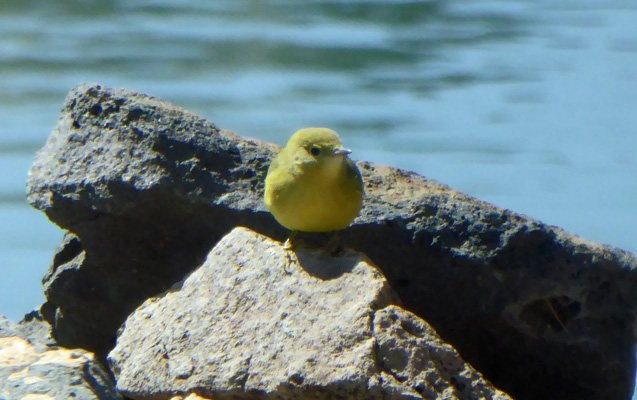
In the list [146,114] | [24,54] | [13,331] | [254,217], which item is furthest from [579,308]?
[24,54]

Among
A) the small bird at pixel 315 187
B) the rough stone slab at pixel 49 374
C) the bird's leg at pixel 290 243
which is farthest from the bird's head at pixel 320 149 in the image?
the rough stone slab at pixel 49 374

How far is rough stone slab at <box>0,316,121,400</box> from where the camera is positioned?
4227 millimetres

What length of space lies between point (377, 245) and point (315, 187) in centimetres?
59

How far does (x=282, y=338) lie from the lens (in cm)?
388

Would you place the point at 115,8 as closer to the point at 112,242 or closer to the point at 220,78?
the point at 220,78

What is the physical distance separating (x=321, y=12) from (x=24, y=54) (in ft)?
17.0

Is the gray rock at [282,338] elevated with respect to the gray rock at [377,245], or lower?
lower

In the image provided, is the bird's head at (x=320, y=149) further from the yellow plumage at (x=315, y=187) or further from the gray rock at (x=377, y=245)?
the gray rock at (x=377, y=245)

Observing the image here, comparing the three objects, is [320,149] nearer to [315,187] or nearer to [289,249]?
[315,187]

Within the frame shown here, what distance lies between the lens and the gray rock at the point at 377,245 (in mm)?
4488

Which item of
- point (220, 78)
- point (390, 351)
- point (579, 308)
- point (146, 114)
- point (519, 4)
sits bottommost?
point (390, 351)

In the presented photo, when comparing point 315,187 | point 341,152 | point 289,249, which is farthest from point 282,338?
point 341,152

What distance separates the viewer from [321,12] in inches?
685

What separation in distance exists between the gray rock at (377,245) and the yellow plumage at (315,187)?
403mm
